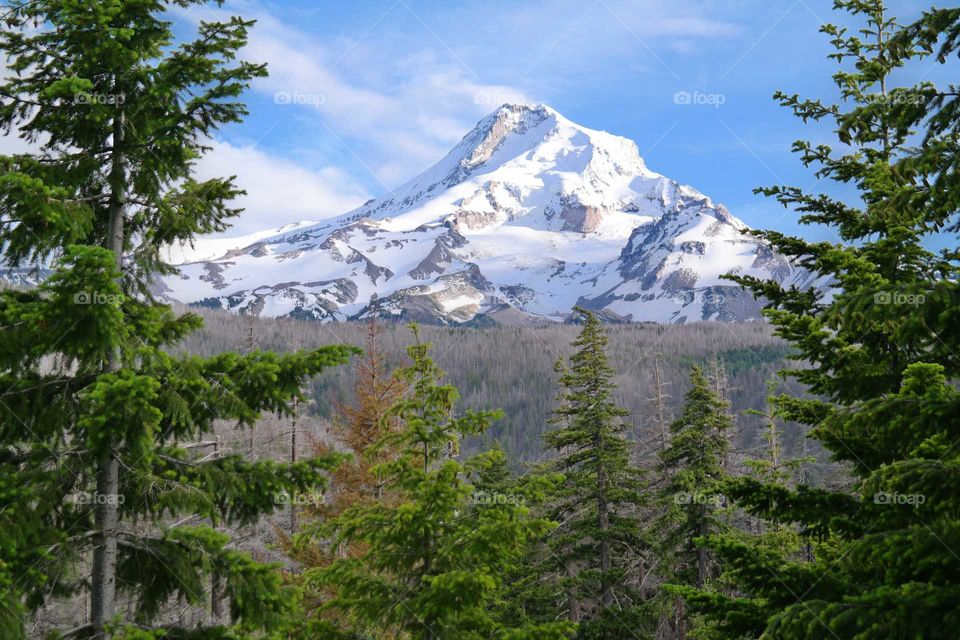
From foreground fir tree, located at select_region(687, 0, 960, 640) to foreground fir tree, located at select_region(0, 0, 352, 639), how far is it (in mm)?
4408

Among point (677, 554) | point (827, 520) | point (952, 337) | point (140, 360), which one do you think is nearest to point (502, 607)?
point (677, 554)

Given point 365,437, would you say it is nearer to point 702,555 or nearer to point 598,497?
point 598,497

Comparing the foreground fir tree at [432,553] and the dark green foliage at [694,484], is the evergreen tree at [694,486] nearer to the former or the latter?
the dark green foliage at [694,484]

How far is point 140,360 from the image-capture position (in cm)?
696

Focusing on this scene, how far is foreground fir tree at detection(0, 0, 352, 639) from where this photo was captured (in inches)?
235

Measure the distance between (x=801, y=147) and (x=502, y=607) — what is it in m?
15.9

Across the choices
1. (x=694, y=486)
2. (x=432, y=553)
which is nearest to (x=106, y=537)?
(x=432, y=553)

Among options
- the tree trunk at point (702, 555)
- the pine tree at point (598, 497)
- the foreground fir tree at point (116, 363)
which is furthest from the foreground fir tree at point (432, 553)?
the tree trunk at point (702, 555)

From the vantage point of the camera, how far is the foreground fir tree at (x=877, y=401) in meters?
4.80

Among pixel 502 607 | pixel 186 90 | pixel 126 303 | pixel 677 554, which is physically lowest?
pixel 502 607

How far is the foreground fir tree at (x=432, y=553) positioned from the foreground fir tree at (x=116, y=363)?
88.8 inches

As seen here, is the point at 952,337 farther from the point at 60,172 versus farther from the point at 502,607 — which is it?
the point at 502,607

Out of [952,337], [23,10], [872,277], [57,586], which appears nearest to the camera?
[952,337]

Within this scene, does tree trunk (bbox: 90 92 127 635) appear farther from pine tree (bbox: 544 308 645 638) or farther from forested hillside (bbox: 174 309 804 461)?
forested hillside (bbox: 174 309 804 461)
